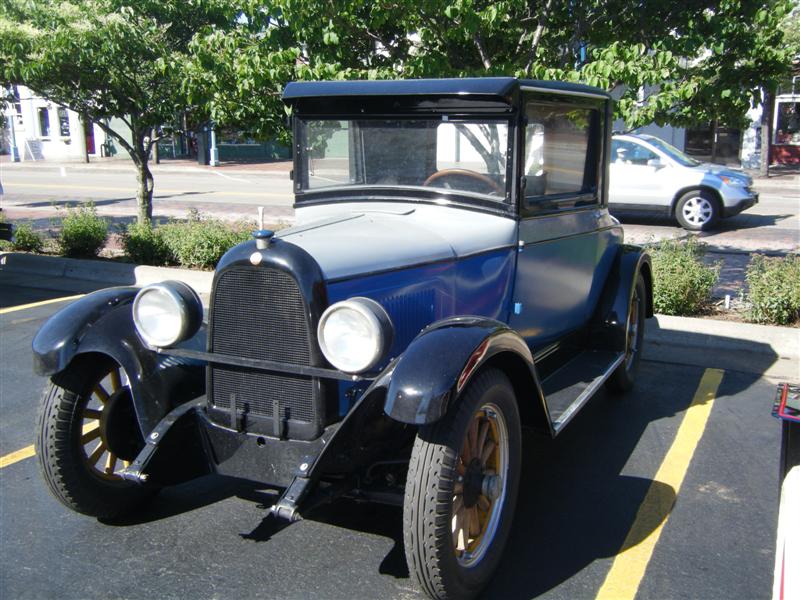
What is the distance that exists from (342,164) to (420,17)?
8.83ft

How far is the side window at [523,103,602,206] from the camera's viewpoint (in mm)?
4176

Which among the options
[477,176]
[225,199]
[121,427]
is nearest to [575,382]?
[477,176]

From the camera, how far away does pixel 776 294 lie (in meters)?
6.60

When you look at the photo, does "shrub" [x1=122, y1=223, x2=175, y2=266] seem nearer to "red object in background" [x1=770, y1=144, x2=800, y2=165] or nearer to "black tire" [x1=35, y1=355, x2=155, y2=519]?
"black tire" [x1=35, y1=355, x2=155, y2=519]

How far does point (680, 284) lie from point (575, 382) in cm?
289

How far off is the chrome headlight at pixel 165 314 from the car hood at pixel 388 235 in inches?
20.8

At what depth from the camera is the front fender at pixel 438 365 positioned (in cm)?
277

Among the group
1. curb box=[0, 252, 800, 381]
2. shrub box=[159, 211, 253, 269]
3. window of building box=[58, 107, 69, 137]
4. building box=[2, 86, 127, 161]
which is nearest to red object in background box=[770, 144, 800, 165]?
curb box=[0, 252, 800, 381]

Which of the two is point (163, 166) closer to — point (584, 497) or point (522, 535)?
point (584, 497)

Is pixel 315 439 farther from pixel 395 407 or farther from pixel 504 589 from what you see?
pixel 504 589

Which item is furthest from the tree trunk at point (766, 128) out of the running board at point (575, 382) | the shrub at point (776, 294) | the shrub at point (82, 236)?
the running board at point (575, 382)

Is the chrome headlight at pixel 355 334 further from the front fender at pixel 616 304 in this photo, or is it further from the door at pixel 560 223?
the front fender at pixel 616 304

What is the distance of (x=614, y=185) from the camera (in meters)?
13.9

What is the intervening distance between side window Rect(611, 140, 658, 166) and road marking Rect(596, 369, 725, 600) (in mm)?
9162
